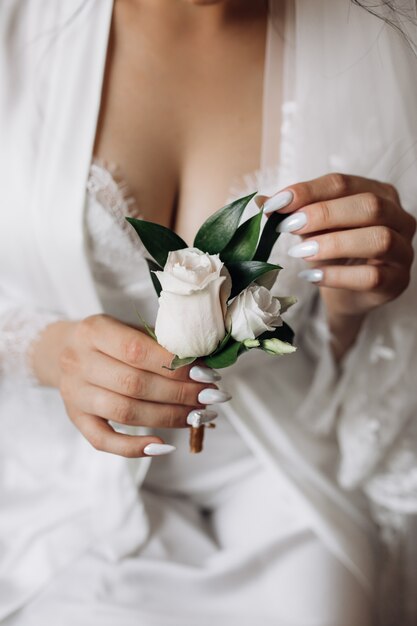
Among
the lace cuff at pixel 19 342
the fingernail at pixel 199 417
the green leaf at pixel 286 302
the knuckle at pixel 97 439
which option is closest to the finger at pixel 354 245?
the green leaf at pixel 286 302

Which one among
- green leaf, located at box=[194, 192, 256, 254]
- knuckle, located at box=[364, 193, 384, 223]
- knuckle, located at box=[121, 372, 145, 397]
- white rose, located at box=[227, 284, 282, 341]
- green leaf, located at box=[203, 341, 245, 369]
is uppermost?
knuckle, located at box=[364, 193, 384, 223]

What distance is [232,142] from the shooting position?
938 mm

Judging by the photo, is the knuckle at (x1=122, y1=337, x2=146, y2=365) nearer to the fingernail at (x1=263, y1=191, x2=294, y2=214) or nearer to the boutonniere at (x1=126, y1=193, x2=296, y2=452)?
the boutonniere at (x1=126, y1=193, x2=296, y2=452)

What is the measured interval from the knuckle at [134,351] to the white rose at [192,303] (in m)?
0.11

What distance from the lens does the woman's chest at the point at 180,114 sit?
2.93ft

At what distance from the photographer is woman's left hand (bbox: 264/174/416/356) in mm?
671

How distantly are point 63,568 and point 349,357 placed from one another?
0.55 metres

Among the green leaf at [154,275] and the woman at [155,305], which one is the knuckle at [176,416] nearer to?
the woman at [155,305]

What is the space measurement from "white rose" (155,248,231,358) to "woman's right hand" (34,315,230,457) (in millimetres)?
82

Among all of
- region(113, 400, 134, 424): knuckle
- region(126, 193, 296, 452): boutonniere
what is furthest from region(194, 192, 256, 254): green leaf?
region(113, 400, 134, 424): knuckle

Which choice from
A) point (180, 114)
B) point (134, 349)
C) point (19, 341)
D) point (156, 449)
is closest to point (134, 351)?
point (134, 349)

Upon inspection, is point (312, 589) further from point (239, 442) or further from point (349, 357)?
point (349, 357)

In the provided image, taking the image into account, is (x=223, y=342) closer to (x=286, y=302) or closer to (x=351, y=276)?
(x=286, y=302)

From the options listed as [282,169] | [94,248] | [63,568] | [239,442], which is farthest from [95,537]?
[282,169]
